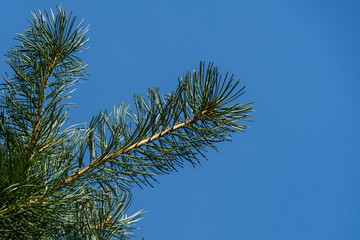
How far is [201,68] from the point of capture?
1427mm

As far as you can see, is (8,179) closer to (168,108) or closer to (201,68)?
(168,108)

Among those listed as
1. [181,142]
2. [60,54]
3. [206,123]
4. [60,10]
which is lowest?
[181,142]

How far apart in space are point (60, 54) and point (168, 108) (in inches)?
26.9

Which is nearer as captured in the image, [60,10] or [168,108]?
[168,108]

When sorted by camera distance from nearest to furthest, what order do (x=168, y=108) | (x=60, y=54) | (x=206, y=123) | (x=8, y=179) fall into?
(x=8, y=179), (x=168, y=108), (x=206, y=123), (x=60, y=54)

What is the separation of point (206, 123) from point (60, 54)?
2.53ft

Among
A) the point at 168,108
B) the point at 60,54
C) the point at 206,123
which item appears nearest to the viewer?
the point at 168,108

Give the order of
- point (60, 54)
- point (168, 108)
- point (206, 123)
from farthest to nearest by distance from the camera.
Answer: point (60, 54) → point (206, 123) → point (168, 108)

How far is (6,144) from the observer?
122 cm

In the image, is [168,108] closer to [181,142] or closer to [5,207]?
[181,142]

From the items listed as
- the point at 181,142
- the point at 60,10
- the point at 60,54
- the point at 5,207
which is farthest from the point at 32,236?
the point at 60,10

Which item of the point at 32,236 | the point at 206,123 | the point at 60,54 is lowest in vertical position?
the point at 32,236

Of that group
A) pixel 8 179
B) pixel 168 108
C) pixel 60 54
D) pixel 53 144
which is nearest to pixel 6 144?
pixel 8 179

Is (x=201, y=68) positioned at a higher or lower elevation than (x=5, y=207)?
higher
